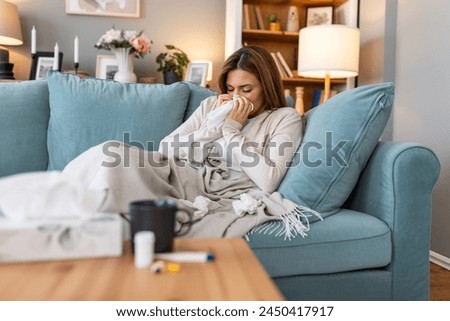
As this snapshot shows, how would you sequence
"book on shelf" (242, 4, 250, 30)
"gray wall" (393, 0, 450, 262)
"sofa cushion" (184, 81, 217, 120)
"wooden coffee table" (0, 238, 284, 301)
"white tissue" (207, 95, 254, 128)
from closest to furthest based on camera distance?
1. "wooden coffee table" (0, 238, 284, 301)
2. "white tissue" (207, 95, 254, 128)
3. "sofa cushion" (184, 81, 217, 120)
4. "gray wall" (393, 0, 450, 262)
5. "book on shelf" (242, 4, 250, 30)

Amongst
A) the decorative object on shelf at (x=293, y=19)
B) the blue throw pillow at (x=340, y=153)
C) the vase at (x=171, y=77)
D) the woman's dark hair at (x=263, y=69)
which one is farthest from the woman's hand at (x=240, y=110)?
the decorative object on shelf at (x=293, y=19)

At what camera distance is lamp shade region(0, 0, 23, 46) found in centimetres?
286

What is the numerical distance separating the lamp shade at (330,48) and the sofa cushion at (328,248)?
1632mm

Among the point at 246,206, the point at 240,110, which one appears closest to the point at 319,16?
the point at 240,110

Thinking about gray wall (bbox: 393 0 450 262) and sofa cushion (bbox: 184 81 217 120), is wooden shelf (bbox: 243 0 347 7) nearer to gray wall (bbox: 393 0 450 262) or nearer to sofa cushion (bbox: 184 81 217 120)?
gray wall (bbox: 393 0 450 262)

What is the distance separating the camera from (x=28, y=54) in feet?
10.5

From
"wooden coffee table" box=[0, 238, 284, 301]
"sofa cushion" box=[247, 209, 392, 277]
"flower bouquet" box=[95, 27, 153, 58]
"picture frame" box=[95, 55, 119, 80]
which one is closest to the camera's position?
"wooden coffee table" box=[0, 238, 284, 301]

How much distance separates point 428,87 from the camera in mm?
2359

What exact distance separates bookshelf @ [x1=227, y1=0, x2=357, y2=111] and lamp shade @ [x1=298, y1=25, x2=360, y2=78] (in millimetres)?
414

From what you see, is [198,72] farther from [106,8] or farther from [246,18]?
[106,8]

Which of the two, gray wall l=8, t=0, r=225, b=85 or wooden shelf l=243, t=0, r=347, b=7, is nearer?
gray wall l=8, t=0, r=225, b=85

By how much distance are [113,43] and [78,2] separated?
75 centimetres

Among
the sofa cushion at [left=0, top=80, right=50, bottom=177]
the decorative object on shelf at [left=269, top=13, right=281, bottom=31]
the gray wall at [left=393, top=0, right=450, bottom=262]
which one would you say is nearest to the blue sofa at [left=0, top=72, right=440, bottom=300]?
the gray wall at [left=393, top=0, right=450, bottom=262]

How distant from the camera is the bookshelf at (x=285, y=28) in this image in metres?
3.23
